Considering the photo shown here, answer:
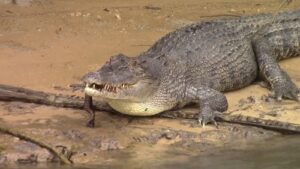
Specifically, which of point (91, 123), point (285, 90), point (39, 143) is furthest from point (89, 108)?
point (285, 90)

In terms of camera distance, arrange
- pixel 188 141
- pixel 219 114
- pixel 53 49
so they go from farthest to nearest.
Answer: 1. pixel 53 49
2. pixel 219 114
3. pixel 188 141

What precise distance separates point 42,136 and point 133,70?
112cm

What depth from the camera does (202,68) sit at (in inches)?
324

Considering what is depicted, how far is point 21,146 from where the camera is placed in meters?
6.61

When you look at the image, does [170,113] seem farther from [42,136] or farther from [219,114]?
[42,136]

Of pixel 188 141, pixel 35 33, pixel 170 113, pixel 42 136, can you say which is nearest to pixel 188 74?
pixel 170 113

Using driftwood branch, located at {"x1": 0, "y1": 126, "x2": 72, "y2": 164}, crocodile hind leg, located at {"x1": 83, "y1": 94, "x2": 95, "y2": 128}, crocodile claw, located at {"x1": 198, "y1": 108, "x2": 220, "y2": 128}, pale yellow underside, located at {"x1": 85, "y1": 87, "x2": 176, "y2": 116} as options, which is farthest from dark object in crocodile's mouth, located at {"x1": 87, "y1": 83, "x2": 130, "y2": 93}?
crocodile claw, located at {"x1": 198, "y1": 108, "x2": 220, "y2": 128}

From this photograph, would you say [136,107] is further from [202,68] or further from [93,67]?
[93,67]

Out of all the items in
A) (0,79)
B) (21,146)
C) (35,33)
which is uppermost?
(35,33)

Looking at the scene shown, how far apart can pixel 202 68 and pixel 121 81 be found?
1.35 meters

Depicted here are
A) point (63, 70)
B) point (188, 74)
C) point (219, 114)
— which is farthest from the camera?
point (63, 70)

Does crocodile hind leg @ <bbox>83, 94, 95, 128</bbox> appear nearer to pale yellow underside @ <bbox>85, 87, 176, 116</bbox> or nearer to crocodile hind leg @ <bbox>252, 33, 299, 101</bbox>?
pale yellow underside @ <bbox>85, 87, 176, 116</bbox>

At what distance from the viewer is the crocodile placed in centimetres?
729

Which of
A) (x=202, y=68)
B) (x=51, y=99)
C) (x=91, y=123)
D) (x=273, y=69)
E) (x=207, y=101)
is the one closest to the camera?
(x=91, y=123)
